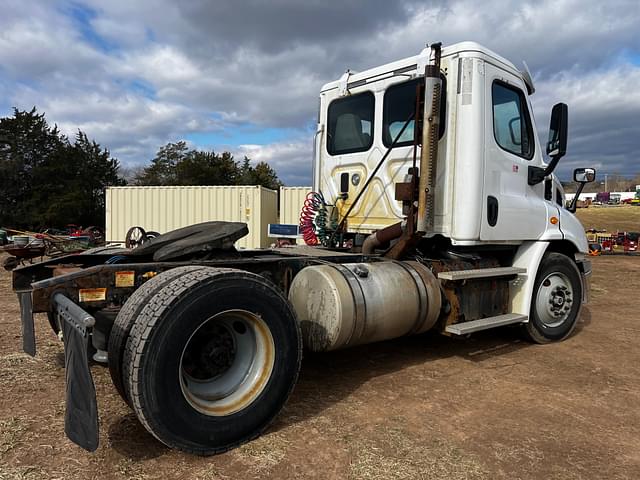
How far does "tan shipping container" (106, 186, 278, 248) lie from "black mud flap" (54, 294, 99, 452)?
14798 millimetres

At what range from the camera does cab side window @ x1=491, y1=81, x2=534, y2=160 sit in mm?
5219


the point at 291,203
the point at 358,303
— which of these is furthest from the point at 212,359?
the point at 291,203

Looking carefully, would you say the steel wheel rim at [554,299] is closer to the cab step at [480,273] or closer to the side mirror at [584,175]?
the cab step at [480,273]

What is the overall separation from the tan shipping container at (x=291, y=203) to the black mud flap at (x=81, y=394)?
1494 cm

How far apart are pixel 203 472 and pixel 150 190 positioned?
17.7 metres

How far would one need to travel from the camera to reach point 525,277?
5520mm

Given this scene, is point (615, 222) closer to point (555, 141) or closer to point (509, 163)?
point (555, 141)

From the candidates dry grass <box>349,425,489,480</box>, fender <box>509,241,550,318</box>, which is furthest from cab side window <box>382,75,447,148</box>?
dry grass <box>349,425,489,480</box>

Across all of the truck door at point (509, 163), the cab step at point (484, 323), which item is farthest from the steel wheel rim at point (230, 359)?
the truck door at point (509, 163)

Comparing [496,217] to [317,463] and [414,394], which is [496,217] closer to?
[414,394]

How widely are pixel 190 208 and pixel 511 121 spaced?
15.0 m

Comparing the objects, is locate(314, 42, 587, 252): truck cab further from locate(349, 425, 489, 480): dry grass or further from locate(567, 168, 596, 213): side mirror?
locate(349, 425, 489, 480): dry grass

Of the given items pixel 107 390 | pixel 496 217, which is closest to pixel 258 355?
pixel 107 390

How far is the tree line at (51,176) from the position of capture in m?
31.4
